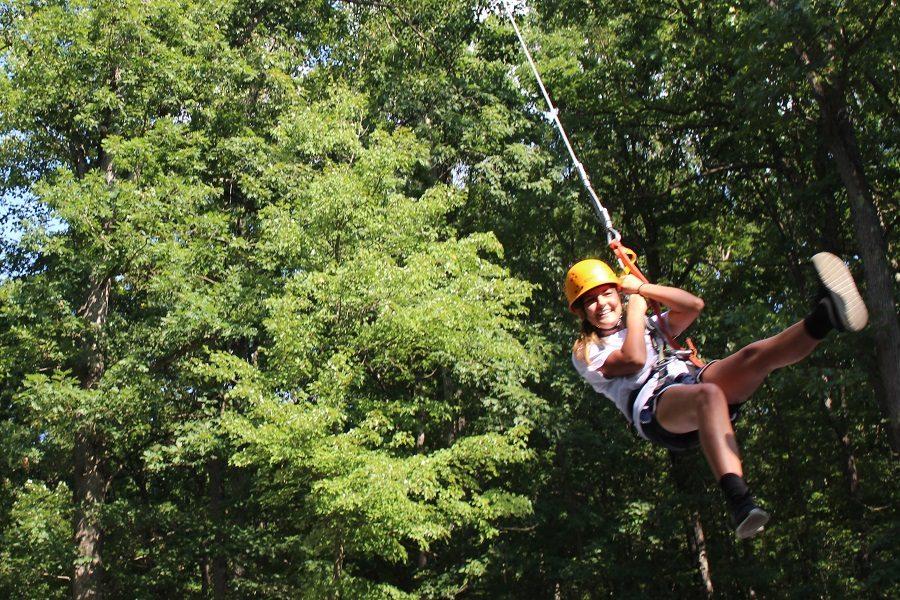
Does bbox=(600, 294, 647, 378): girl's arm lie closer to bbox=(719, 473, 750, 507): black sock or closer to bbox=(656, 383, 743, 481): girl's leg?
bbox=(656, 383, 743, 481): girl's leg

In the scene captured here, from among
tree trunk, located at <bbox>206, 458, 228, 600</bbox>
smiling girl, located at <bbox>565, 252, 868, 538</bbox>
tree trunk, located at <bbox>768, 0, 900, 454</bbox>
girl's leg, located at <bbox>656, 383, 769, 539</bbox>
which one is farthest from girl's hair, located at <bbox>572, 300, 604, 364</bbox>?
tree trunk, located at <bbox>206, 458, 228, 600</bbox>

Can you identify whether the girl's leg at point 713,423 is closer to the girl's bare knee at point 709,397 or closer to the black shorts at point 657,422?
the girl's bare knee at point 709,397

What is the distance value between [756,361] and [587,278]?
2.95ft

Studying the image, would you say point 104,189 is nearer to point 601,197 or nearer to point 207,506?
point 207,506

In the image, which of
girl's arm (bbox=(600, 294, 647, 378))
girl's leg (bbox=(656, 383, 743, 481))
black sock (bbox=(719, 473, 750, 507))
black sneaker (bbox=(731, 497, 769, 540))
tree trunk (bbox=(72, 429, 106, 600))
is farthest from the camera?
tree trunk (bbox=(72, 429, 106, 600))

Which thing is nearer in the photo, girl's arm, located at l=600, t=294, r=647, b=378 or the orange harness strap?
girl's arm, located at l=600, t=294, r=647, b=378

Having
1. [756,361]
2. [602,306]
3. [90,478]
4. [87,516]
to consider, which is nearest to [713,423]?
[756,361]

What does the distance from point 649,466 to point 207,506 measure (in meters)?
8.58

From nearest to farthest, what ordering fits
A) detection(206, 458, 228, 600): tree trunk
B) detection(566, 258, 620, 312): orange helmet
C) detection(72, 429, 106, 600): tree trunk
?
detection(566, 258, 620, 312): orange helmet, detection(72, 429, 106, 600): tree trunk, detection(206, 458, 228, 600): tree trunk

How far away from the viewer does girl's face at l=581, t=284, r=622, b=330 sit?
4633mm

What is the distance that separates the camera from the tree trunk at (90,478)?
1528 centimetres

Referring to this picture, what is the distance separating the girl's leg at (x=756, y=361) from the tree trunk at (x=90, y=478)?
41.9ft

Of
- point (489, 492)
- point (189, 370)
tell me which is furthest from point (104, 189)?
point (489, 492)

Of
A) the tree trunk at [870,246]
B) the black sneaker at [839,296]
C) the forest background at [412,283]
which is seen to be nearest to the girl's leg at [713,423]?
the black sneaker at [839,296]
